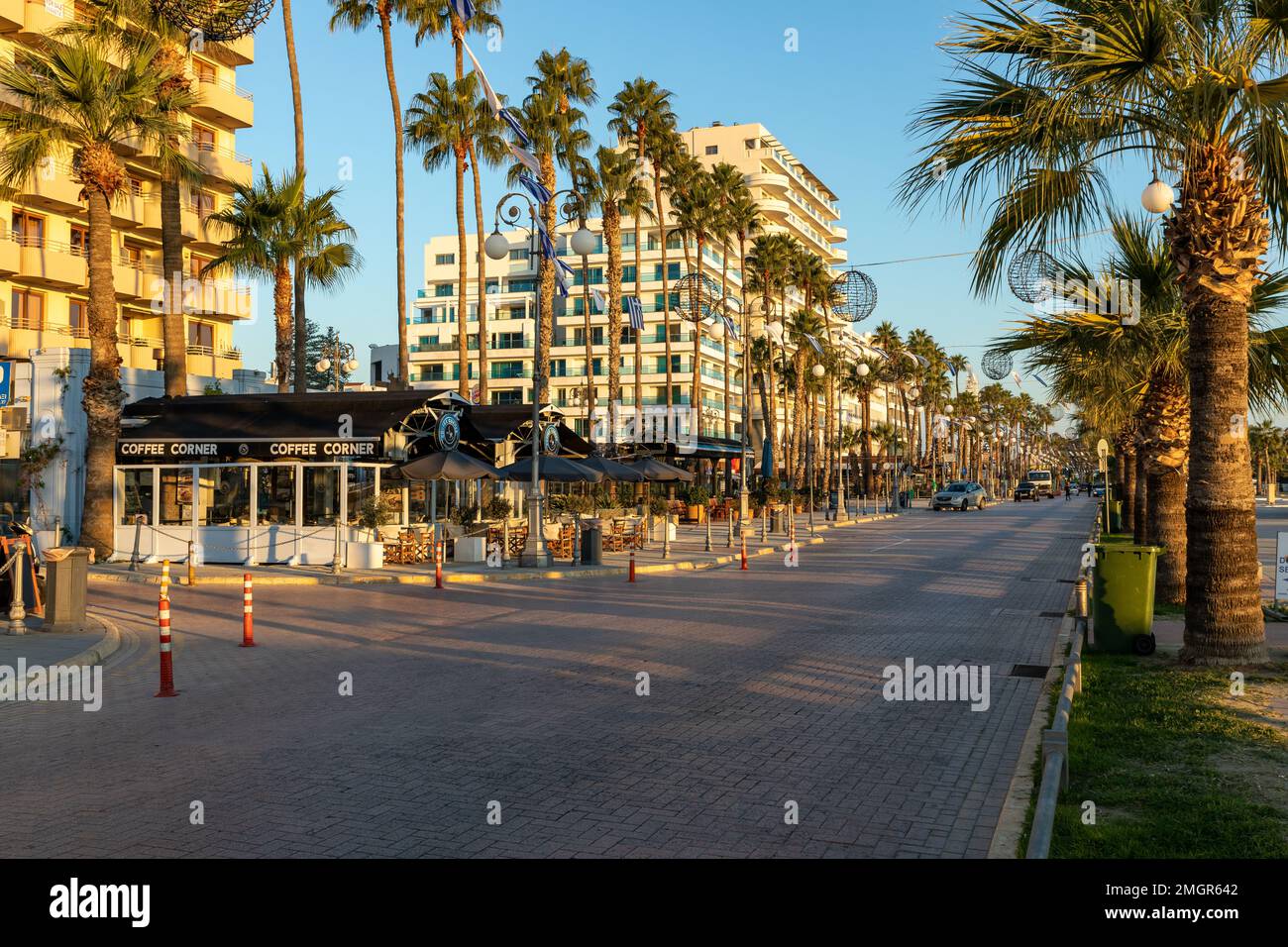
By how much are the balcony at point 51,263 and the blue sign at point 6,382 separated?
33.6 ft

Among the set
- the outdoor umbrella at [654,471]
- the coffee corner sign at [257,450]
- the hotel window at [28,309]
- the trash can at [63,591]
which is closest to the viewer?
the trash can at [63,591]

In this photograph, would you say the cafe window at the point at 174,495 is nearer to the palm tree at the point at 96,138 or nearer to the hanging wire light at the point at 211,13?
the palm tree at the point at 96,138

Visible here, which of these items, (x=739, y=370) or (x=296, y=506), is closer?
(x=296, y=506)

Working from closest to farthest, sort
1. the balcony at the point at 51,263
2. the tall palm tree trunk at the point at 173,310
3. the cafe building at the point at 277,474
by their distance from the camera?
1. the cafe building at the point at 277,474
2. the tall palm tree trunk at the point at 173,310
3. the balcony at the point at 51,263

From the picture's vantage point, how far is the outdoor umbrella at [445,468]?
2538 cm

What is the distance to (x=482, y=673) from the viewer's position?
1169 cm

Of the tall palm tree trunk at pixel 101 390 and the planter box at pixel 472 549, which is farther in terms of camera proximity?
the planter box at pixel 472 549

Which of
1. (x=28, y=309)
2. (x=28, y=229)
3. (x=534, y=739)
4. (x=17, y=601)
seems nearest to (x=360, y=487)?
(x=17, y=601)

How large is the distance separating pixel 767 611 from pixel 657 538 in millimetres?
19521

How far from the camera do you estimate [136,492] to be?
1115 inches

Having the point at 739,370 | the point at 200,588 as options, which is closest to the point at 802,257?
the point at 739,370

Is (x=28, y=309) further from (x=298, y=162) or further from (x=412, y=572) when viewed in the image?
(x=412, y=572)

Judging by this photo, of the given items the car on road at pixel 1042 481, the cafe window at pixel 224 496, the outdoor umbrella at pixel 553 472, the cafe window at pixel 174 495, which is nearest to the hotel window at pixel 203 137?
the cafe window at pixel 174 495
